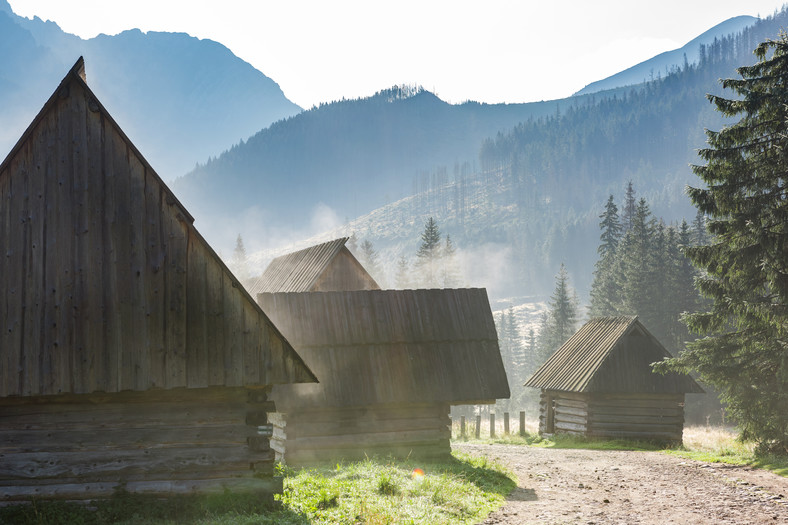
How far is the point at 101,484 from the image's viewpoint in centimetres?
1165

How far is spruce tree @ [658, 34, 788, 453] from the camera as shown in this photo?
18828mm

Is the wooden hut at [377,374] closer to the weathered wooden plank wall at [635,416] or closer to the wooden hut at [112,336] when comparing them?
the wooden hut at [112,336]

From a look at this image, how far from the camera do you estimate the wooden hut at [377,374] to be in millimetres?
18641

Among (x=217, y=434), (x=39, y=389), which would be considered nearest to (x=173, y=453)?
(x=217, y=434)

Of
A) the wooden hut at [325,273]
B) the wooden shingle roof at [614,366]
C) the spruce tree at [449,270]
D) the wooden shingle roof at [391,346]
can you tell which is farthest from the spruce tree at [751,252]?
the spruce tree at [449,270]

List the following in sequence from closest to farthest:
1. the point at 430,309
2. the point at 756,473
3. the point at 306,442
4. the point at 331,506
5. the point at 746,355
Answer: the point at 331,506, the point at 756,473, the point at 306,442, the point at 746,355, the point at 430,309

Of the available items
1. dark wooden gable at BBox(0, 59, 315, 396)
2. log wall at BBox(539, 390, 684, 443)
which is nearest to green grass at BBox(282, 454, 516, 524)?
dark wooden gable at BBox(0, 59, 315, 396)

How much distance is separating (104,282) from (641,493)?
1201 centimetres

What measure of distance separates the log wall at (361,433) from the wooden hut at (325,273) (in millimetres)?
9941

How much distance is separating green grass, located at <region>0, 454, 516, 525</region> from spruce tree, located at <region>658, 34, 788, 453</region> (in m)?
9.75

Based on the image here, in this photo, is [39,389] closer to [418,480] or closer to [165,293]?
[165,293]

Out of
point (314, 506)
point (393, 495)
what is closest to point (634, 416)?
point (393, 495)

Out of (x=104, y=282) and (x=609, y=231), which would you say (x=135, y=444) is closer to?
(x=104, y=282)

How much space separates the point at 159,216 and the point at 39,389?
11.7 feet
